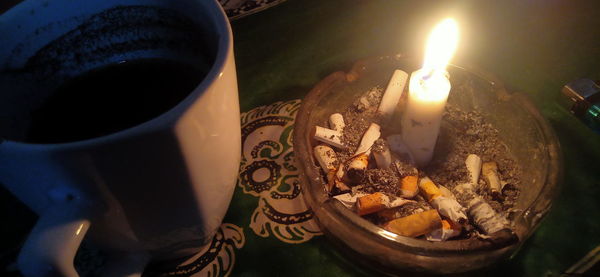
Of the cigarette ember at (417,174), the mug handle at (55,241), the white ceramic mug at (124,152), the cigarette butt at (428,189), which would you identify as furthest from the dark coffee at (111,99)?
the cigarette butt at (428,189)

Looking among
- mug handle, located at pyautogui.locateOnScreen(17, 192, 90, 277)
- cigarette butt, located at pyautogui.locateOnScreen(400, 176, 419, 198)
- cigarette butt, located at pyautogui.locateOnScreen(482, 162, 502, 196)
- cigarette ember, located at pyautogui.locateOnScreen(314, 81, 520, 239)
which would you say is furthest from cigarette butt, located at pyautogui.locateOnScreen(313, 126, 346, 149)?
mug handle, located at pyautogui.locateOnScreen(17, 192, 90, 277)

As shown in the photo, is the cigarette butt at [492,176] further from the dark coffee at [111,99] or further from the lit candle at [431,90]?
the dark coffee at [111,99]

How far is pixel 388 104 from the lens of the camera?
0.69 metres

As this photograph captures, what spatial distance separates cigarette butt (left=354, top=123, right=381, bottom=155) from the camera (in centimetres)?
64

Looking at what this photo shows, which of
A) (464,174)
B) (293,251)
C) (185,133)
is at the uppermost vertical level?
(185,133)

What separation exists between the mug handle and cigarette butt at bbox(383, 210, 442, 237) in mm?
338

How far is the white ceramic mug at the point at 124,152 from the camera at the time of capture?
33 centimetres

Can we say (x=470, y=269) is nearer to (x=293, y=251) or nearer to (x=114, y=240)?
(x=293, y=251)

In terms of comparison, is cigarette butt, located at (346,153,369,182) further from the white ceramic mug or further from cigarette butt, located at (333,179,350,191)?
the white ceramic mug

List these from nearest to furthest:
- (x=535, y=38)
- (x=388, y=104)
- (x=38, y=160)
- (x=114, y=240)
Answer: (x=38, y=160), (x=114, y=240), (x=388, y=104), (x=535, y=38)

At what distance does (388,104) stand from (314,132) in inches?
5.2

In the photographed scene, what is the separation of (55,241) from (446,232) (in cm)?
42

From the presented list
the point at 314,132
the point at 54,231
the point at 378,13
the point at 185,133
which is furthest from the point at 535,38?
the point at 54,231

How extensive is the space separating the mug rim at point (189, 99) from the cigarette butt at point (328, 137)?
0.82 ft
